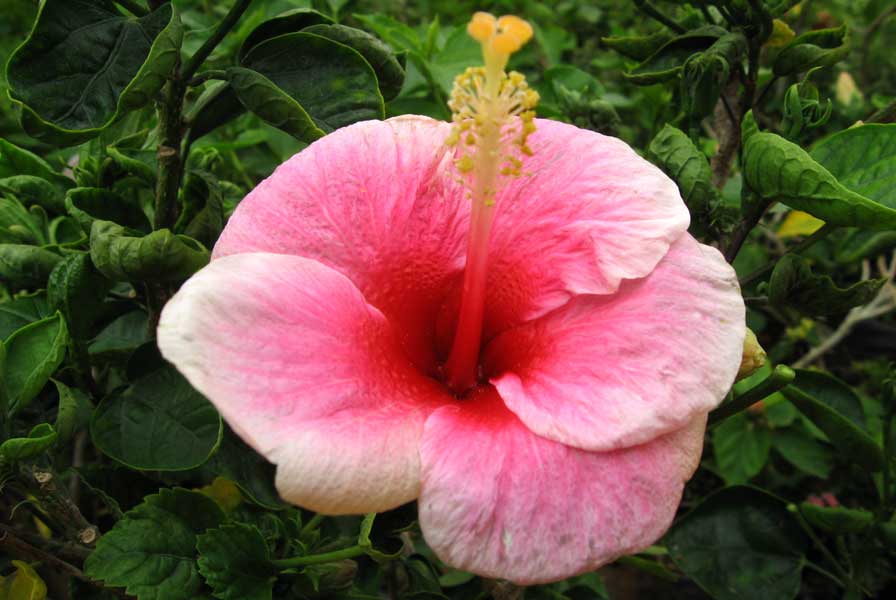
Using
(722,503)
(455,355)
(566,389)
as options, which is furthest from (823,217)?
(722,503)

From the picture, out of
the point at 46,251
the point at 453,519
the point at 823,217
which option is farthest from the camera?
the point at 46,251

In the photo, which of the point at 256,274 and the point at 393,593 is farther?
the point at 393,593

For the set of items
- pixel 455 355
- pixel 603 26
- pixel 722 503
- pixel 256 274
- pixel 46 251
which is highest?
pixel 256 274

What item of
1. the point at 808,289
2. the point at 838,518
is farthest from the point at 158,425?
the point at 838,518

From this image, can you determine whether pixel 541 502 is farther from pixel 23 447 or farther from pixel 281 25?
pixel 281 25

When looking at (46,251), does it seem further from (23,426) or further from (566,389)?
(566,389)

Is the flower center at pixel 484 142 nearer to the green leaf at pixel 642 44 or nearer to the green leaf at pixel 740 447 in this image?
the green leaf at pixel 642 44

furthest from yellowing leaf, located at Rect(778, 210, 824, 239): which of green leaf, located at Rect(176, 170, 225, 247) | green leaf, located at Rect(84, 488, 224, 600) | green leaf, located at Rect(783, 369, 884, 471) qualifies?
green leaf, located at Rect(84, 488, 224, 600)
